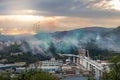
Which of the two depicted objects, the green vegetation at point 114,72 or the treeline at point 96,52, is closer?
the green vegetation at point 114,72

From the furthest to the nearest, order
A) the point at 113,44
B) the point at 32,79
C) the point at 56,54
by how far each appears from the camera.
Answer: the point at 113,44
the point at 56,54
the point at 32,79

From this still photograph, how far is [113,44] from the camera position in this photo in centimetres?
7156

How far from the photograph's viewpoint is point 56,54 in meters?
60.6

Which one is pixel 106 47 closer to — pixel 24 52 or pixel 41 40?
pixel 41 40

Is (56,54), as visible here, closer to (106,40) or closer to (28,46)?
(28,46)

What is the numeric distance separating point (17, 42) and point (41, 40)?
805 centimetres

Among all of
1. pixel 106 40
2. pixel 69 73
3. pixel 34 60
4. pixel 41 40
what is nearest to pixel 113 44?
pixel 106 40

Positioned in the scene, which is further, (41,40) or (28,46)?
(41,40)

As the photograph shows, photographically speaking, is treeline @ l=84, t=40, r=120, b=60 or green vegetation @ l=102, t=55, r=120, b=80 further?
treeline @ l=84, t=40, r=120, b=60

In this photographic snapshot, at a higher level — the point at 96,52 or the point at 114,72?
the point at 96,52

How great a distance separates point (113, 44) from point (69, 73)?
29.9 meters

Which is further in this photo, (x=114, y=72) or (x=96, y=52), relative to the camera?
(x=96, y=52)

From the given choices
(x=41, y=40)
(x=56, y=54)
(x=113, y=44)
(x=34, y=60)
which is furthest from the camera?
(x=113, y=44)

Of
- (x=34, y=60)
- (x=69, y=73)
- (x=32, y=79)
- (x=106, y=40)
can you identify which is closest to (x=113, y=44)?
(x=106, y=40)
